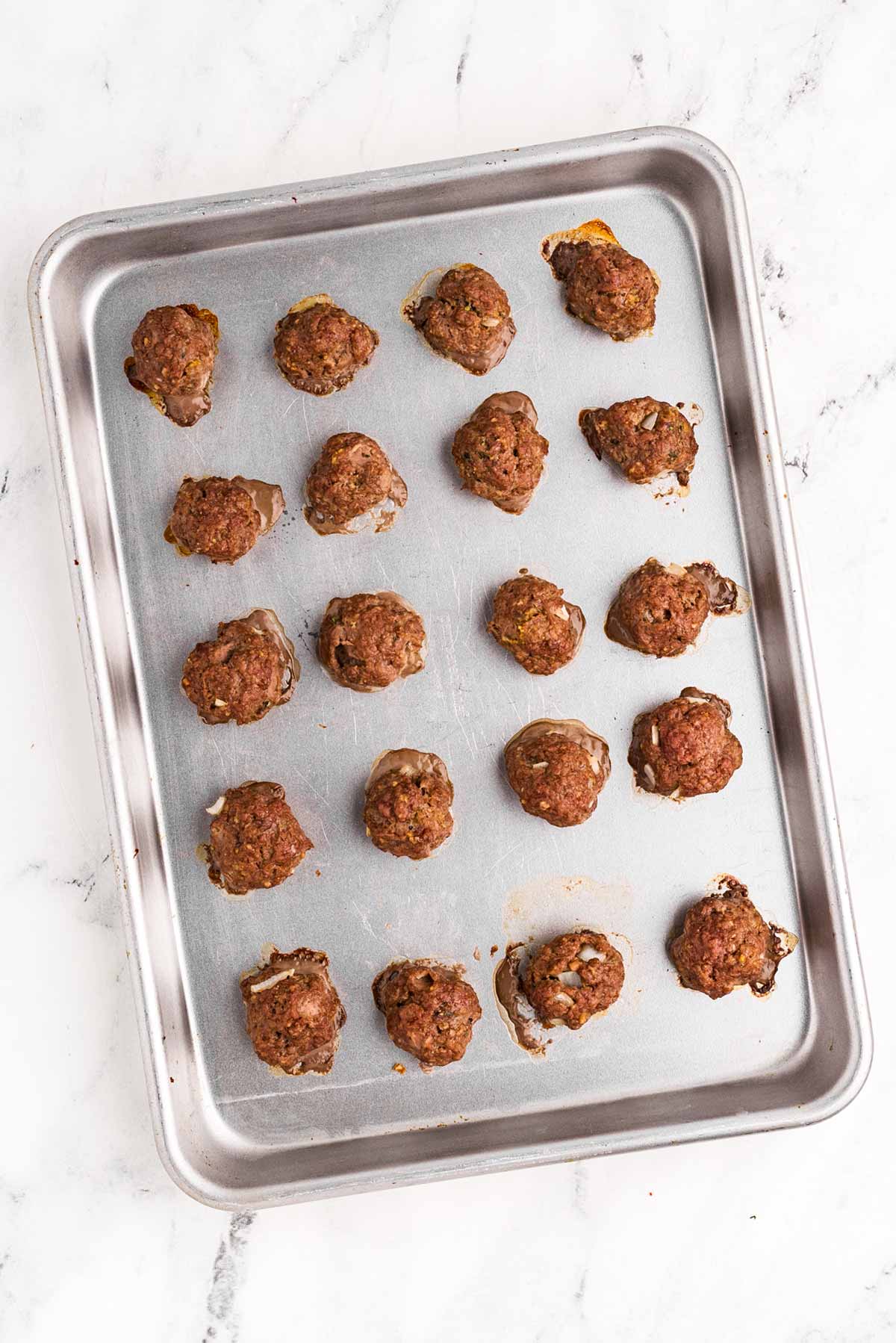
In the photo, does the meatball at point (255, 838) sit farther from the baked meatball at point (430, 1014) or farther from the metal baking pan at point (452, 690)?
the baked meatball at point (430, 1014)

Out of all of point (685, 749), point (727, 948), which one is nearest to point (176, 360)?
point (685, 749)

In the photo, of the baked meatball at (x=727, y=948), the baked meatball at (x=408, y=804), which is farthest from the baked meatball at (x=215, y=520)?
the baked meatball at (x=727, y=948)

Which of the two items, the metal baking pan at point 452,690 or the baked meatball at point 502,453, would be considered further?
the metal baking pan at point 452,690

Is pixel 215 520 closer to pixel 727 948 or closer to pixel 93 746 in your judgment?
pixel 93 746

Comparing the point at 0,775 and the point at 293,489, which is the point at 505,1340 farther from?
the point at 293,489

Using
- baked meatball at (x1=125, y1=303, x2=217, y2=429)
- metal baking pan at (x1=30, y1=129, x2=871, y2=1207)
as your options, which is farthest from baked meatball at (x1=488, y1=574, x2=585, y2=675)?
baked meatball at (x1=125, y1=303, x2=217, y2=429)

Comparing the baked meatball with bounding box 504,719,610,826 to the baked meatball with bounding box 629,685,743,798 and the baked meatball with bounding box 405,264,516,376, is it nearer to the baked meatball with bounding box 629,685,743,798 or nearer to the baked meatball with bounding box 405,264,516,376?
the baked meatball with bounding box 629,685,743,798
